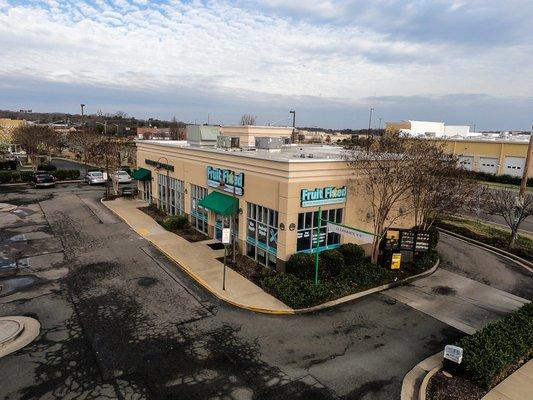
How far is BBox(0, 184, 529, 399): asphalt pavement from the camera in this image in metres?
10.3

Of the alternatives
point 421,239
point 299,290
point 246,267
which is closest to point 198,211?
point 246,267

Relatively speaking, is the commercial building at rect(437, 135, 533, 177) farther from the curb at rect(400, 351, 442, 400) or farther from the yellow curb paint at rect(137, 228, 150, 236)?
the curb at rect(400, 351, 442, 400)

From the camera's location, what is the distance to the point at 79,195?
3756 cm

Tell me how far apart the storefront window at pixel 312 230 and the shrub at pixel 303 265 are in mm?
1115

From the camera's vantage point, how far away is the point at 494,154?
52.5 m

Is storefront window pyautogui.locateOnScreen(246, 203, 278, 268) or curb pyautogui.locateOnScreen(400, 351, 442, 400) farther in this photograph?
storefront window pyautogui.locateOnScreen(246, 203, 278, 268)

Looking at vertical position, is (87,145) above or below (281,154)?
below

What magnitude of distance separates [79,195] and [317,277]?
30166 millimetres

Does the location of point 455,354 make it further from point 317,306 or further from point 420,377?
point 317,306

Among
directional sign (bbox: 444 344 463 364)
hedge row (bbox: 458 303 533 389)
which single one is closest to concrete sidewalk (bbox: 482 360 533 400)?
hedge row (bbox: 458 303 533 389)

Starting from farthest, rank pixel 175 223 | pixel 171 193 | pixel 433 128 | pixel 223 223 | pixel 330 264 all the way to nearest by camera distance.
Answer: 1. pixel 433 128
2. pixel 171 193
3. pixel 175 223
4. pixel 223 223
5. pixel 330 264

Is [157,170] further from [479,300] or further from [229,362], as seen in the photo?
[479,300]

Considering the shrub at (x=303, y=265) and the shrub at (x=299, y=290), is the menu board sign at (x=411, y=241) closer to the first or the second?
the shrub at (x=299, y=290)

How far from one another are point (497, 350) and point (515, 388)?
105 cm
